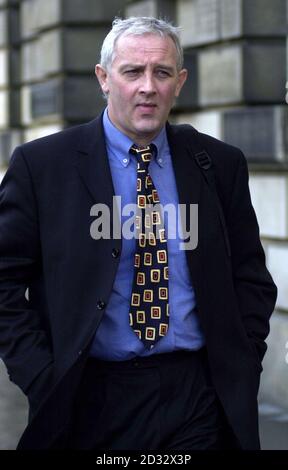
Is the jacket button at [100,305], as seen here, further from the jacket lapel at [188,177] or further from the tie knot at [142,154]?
the tie knot at [142,154]

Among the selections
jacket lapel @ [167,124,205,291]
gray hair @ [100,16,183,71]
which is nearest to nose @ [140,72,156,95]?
gray hair @ [100,16,183,71]

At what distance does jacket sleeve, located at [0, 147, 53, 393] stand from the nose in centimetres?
43

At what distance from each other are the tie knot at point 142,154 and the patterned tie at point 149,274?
0.06m

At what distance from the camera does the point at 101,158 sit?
12.0 ft

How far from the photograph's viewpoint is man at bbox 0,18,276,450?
3496 mm

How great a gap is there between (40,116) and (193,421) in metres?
9.95

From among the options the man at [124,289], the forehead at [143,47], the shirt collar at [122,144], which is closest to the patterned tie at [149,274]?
the man at [124,289]

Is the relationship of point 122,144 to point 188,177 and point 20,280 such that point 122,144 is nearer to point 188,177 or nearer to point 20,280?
point 188,177

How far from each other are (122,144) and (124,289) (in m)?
0.47

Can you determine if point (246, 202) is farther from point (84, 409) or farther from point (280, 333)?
point (280, 333)

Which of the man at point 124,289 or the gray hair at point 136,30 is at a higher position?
the gray hair at point 136,30

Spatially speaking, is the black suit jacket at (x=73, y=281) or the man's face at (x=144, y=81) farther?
the man's face at (x=144, y=81)

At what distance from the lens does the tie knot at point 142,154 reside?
366 cm

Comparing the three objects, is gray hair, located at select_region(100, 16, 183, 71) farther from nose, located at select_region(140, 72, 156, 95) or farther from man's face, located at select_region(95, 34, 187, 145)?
nose, located at select_region(140, 72, 156, 95)
